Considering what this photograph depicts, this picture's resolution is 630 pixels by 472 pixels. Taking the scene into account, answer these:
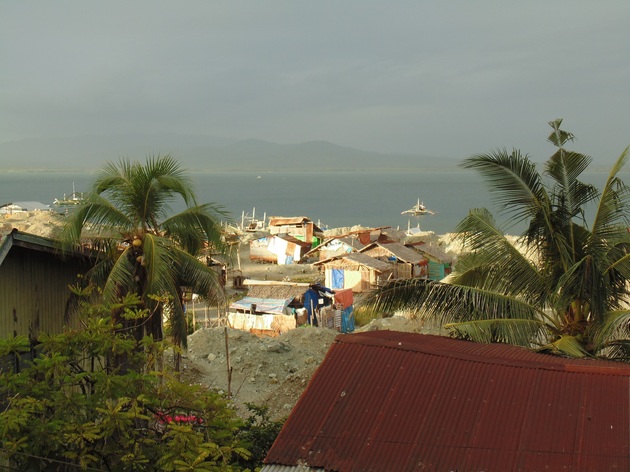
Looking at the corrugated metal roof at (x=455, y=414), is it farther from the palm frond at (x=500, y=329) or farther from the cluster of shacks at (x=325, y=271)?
the cluster of shacks at (x=325, y=271)

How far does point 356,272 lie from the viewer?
38688 millimetres

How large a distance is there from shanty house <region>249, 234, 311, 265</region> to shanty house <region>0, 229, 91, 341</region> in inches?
1713

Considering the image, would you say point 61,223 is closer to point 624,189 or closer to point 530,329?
point 530,329

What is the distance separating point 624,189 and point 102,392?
8.72 metres

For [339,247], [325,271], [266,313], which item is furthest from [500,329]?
[339,247]

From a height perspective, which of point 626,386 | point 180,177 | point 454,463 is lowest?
point 454,463

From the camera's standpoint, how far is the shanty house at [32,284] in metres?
9.04

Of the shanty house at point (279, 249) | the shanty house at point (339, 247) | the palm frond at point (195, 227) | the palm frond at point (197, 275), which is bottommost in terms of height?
the shanty house at point (279, 249)

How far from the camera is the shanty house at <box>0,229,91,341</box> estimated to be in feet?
29.7

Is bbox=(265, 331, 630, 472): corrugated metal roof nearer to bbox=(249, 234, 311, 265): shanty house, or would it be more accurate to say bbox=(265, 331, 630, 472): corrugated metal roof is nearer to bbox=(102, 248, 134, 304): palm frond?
bbox=(102, 248, 134, 304): palm frond

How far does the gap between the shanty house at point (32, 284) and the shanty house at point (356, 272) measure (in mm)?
28164

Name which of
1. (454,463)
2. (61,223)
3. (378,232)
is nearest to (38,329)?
(61,223)

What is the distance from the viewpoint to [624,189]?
1129 cm

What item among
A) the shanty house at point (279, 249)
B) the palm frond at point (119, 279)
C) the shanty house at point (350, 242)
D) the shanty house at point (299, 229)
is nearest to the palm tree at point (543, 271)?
the palm frond at point (119, 279)
